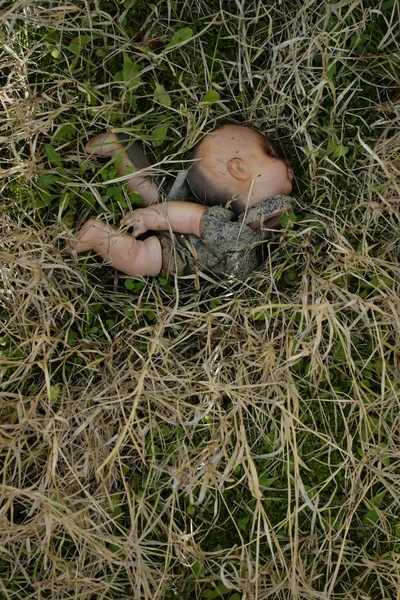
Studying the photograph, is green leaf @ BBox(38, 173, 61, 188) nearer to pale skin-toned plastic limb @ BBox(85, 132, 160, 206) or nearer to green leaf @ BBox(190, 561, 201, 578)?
pale skin-toned plastic limb @ BBox(85, 132, 160, 206)

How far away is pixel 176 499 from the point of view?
2.65m

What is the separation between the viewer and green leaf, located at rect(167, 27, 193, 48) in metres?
2.92

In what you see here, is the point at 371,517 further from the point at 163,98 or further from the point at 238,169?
the point at 163,98

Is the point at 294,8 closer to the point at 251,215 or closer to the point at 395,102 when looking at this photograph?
the point at 395,102

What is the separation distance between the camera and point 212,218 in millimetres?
2762

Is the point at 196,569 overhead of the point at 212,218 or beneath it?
beneath

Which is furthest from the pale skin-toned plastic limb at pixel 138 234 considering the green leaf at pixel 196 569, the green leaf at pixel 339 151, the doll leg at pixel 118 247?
the green leaf at pixel 196 569

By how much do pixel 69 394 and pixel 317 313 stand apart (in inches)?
38.9

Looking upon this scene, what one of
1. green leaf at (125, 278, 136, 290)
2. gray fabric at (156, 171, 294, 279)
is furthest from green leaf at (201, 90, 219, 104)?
green leaf at (125, 278, 136, 290)

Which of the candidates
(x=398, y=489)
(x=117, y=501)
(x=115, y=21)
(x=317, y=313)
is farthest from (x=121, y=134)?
(x=398, y=489)

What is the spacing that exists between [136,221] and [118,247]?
130 millimetres

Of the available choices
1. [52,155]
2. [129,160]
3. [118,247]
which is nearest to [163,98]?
[129,160]

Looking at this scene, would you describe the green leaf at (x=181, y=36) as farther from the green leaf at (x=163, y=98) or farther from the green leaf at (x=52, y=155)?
the green leaf at (x=52, y=155)

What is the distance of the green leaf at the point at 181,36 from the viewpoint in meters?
2.92
